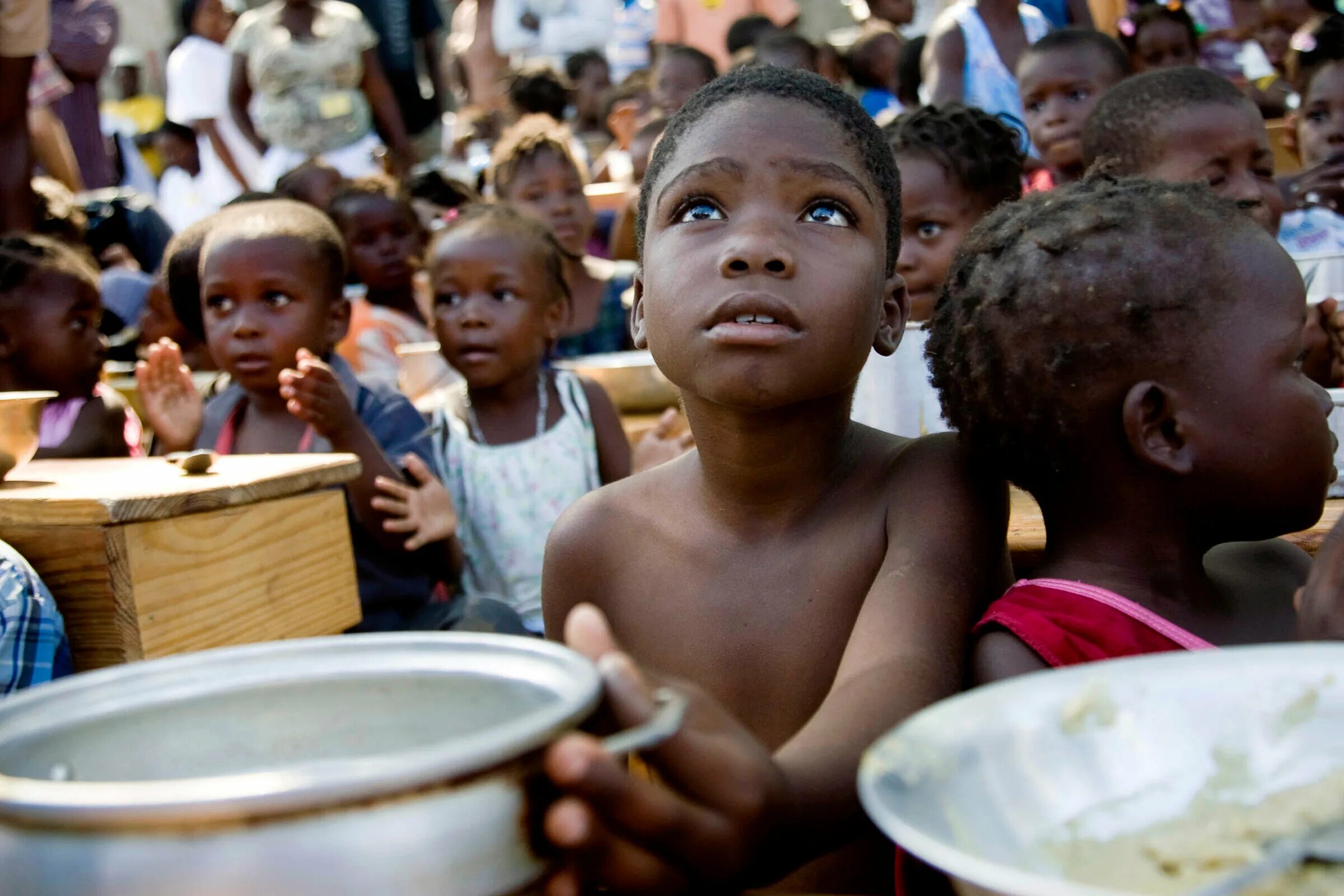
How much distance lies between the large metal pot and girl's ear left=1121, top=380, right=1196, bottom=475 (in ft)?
2.52

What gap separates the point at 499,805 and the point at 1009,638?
2.54ft

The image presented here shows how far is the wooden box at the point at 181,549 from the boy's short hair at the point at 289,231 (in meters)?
0.96

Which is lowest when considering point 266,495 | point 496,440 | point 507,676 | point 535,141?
point 496,440

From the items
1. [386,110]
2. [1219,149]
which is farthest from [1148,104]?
[386,110]

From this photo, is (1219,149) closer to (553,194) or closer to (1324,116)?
(1324,116)

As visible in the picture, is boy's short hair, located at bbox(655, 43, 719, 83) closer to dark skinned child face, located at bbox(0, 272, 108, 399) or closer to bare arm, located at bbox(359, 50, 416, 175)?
bare arm, located at bbox(359, 50, 416, 175)

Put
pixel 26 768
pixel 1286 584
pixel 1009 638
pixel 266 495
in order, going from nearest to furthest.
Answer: pixel 26 768
pixel 1009 638
pixel 1286 584
pixel 266 495

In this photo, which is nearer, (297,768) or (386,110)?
(297,768)

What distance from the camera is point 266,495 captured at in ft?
6.24

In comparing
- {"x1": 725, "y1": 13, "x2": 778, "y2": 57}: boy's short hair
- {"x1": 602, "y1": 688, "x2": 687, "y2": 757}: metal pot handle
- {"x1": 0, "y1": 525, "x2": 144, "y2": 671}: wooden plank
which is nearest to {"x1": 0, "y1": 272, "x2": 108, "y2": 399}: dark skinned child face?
{"x1": 0, "y1": 525, "x2": 144, "y2": 671}: wooden plank

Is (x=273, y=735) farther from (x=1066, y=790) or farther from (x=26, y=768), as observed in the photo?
(x=1066, y=790)

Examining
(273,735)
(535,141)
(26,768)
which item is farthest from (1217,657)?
(535,141)

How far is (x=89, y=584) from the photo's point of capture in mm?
1729

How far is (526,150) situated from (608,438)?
1.74m
